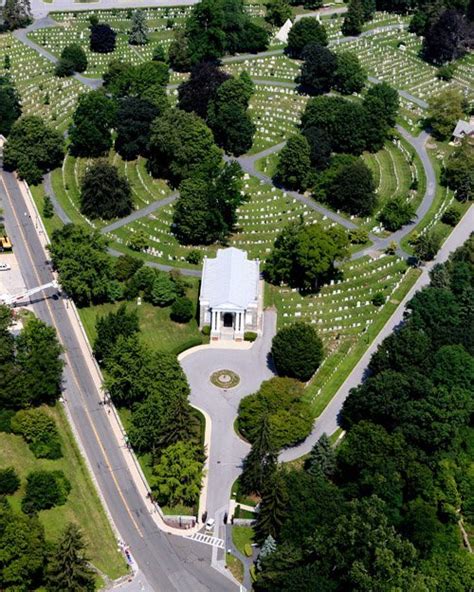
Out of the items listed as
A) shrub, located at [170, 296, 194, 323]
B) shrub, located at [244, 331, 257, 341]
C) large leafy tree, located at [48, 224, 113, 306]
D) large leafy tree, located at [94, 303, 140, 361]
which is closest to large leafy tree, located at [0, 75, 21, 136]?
large leafy tree, located at [48, 224, 113, 306]

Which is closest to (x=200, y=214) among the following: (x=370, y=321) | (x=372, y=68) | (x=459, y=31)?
(x=370, y=321)

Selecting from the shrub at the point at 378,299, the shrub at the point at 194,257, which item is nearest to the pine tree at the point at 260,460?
the shrub at the point at 378,299

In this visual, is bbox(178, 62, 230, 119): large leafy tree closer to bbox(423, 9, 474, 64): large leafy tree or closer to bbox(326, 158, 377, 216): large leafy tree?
bbox(326, 158, 377, 216): large leafy tree

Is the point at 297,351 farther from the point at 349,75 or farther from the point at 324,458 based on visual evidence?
the point at 349,75

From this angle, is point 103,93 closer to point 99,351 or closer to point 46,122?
point 46,122

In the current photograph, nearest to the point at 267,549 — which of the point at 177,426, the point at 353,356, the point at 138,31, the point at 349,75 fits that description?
the point at 177,426

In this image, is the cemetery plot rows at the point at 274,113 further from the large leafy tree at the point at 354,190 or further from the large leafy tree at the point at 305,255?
the large leafy tree at the point at 305,255
